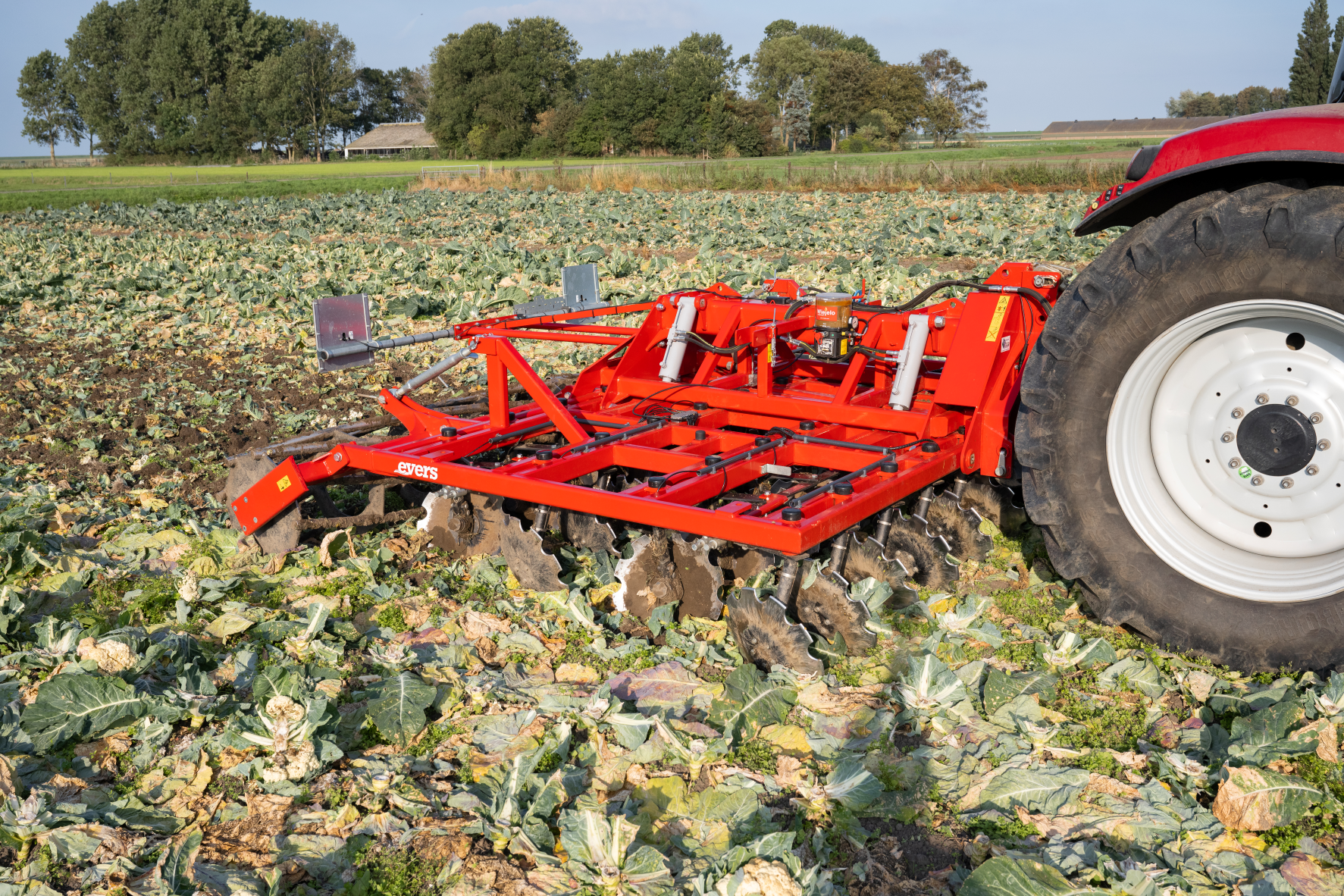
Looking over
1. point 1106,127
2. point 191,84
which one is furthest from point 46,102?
point 1106,127

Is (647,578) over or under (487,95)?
under

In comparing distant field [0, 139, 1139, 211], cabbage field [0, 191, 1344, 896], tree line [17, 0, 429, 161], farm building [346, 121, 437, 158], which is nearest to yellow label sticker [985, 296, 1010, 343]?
cabbage field [0, 191, 1344, 896]

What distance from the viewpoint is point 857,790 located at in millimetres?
2723

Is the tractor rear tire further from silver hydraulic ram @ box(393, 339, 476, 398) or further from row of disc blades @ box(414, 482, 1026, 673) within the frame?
silver hydraulic ram @ box(393, 339, 476, 398)

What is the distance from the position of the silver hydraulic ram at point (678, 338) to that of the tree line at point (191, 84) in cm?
8532

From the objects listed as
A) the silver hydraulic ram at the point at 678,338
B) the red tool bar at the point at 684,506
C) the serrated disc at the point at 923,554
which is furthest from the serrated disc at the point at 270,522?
the serrated disc at the point at 923,554

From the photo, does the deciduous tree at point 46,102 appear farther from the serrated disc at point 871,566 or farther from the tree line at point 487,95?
the serrated disc at point 871,566

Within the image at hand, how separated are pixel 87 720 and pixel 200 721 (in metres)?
0.34

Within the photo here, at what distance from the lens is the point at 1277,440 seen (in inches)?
123

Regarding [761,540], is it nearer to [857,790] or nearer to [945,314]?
[857,790]

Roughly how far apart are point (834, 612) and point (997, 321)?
1.43 m

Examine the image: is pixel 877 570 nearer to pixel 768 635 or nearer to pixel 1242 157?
pixel 768 635

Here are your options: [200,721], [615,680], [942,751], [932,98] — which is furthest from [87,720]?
[932,98]

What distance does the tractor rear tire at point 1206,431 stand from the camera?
2.94 m
